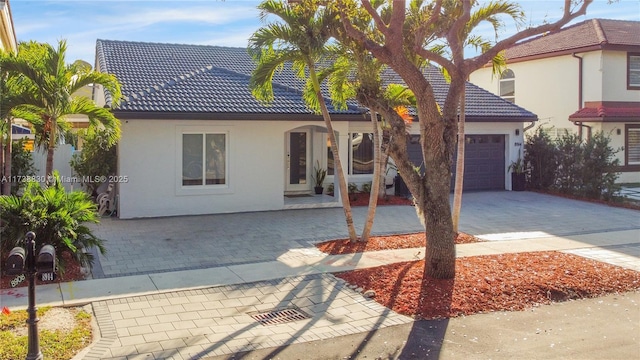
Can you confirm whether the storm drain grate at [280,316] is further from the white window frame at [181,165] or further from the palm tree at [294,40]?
the white window frame at [181,165]

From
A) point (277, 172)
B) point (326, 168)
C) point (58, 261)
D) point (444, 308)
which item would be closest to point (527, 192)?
point (326, 168)

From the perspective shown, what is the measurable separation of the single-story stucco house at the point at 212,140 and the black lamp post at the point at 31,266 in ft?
29.4

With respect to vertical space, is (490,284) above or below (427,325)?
above

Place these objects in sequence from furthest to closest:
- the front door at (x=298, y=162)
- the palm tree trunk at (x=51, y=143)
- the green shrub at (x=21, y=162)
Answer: the front door at (x=298, y=162)
the green shrub at (x=21, y=162)
the palm tree trunk at (x=51, y=143)

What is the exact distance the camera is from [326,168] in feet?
60.6

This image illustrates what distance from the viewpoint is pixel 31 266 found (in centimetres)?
530

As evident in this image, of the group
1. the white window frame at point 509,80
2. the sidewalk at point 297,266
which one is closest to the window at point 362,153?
the sidewalk at point 297,266

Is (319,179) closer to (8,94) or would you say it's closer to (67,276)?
(8,94)

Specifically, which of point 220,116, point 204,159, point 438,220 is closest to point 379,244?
point 438,220

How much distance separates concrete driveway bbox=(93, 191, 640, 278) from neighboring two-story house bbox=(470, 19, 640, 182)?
21.0ft

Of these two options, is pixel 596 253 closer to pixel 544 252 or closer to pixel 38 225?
pixel 544 252

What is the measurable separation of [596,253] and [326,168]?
9152mm

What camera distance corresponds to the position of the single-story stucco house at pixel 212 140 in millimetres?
14461

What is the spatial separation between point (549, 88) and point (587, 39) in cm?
243
